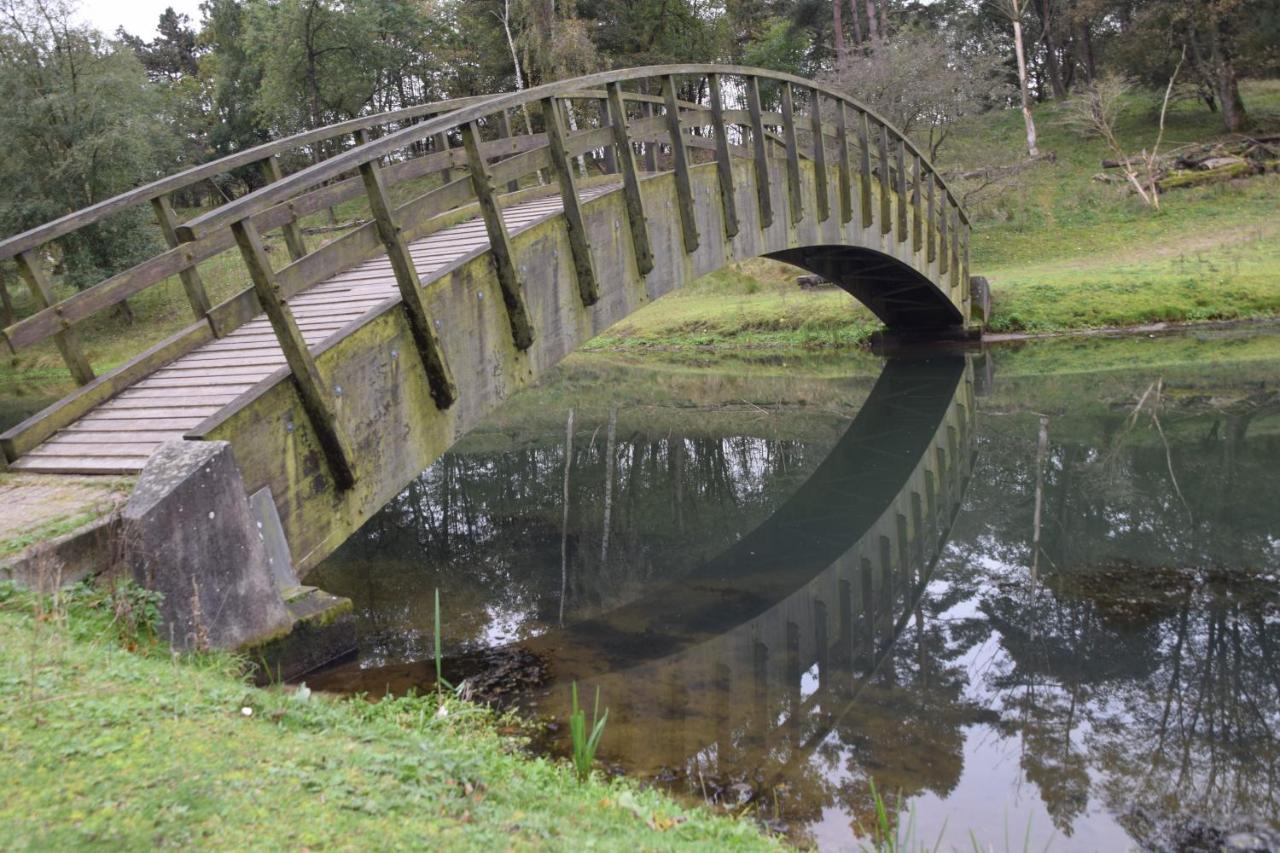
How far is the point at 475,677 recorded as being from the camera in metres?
7.44

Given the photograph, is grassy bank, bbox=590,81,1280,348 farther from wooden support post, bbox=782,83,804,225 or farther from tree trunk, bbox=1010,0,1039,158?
wooden support post, bbox=782,83,804,225

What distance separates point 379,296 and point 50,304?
254 centimetres

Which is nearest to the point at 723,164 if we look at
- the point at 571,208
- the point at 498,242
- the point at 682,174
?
the point at 682,174

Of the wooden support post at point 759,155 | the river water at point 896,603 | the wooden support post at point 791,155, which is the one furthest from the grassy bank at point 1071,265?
the wooden support post at point 759,155

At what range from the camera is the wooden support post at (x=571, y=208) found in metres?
9.39

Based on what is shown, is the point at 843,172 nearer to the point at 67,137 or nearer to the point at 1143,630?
the point at 1143,630

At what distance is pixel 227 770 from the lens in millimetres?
3947

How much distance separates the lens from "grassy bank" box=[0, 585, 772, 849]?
11.5ft

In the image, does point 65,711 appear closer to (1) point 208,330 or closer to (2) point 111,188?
(1) point 208,330

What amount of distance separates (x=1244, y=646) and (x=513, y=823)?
6.19 metres

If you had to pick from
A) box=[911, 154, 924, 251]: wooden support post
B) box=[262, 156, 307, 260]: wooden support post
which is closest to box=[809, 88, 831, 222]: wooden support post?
box=[911, 154, 924, 251]: wooden support post

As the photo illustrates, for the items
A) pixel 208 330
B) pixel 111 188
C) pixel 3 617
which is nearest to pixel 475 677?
pixel 3 617

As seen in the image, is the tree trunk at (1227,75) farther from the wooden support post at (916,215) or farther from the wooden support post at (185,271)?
the wooden support post at (185,271)

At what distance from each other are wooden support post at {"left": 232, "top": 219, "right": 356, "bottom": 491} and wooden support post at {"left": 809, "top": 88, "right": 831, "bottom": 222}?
996 cm
